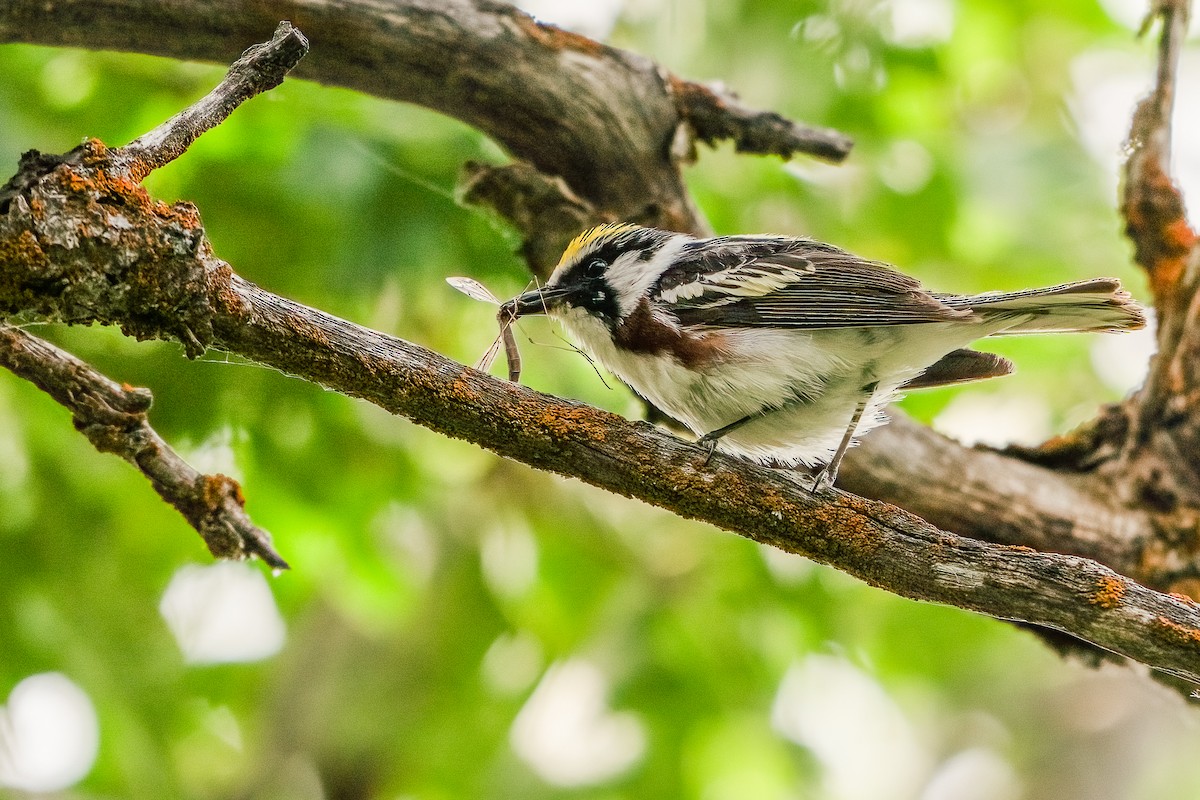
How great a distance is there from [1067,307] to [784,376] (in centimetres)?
85

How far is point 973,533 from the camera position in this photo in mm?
4133

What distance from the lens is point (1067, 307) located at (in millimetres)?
3152

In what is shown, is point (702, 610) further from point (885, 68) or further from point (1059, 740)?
point (1059, 740)

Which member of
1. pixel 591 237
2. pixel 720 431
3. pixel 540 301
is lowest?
pixel 720 431

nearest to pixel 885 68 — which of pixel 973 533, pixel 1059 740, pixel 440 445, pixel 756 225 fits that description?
pixel 756 225

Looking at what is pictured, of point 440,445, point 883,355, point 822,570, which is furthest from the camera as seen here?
point 822,570

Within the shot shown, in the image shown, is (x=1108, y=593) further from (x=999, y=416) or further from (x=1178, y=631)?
(x=999, y=416)

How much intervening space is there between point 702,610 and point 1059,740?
4854 mm

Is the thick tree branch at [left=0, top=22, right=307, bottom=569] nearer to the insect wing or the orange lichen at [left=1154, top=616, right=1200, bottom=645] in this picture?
the insect wing

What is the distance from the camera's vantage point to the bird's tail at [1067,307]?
3.07 m

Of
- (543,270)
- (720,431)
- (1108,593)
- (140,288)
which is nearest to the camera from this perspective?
(140,288)

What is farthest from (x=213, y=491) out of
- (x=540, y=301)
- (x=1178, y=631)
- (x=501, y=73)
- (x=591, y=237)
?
(x=1178, y=631)

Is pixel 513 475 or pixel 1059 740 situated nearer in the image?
pixel 513 475

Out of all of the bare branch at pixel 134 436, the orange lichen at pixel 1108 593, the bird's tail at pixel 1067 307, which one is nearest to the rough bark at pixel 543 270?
the orange lichen at pixel 1108 593
